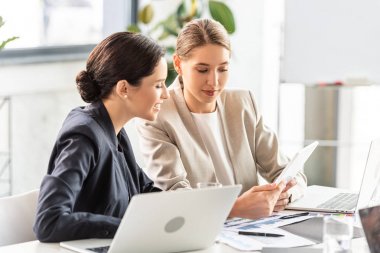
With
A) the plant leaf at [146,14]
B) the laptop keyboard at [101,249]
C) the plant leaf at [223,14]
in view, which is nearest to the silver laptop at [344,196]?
the laptop keyboard at [101,249]

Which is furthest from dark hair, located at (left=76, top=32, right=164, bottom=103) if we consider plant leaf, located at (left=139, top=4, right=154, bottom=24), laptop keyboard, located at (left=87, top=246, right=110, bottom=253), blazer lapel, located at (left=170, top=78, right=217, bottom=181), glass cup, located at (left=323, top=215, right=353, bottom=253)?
plant leaf, located at (left=139, top=4, right=154, bottom=24)

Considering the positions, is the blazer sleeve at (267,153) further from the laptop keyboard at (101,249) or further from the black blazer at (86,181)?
the laptop keyboard at (101,249)

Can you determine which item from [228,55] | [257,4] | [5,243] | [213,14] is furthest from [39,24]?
[5,243]

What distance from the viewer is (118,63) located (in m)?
2.59

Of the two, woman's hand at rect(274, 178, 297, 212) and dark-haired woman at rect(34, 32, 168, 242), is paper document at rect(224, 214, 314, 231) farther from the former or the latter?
dark-haired woman at rect(34, 32, 168, 242)

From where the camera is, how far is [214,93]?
9.98ft

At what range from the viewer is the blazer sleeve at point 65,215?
2273mm

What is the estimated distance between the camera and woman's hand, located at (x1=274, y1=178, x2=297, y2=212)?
2.82 m

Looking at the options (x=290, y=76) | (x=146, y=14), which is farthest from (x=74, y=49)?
(x=290, y=76)

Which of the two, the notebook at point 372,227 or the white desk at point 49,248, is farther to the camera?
the white desk at point 49,248

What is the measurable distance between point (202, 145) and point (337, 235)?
111cm

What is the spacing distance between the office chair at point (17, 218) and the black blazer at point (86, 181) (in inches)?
6.6

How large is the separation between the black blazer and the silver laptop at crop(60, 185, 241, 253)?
5cm

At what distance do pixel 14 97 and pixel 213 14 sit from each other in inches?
52.1
